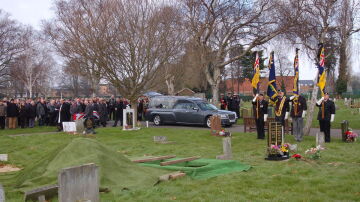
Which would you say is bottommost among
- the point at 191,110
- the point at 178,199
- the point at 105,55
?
the point at 178,199

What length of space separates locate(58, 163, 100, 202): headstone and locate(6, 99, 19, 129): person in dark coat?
64.4ft

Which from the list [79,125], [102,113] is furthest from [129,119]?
[79,125]

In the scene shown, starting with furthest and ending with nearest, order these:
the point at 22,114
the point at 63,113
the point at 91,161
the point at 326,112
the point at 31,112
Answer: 1. the point at 31,112
2. the point at 22,114
3. the point at 63,113
4. the point at 326,112
5. the point at 91,161

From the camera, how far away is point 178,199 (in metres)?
7.18

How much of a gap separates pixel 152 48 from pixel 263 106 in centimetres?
751

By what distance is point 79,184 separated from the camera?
614 cm

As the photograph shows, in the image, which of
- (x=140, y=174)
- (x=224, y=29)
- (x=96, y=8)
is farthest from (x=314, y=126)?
(x=140, y=174)

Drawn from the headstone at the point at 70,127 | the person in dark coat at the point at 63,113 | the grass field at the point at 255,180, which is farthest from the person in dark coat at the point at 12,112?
the grass field at the point at 255,180

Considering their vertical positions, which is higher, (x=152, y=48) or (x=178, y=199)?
(x=152, y=48)

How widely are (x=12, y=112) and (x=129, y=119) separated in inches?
288

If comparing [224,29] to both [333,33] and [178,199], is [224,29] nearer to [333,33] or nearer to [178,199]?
[333,33]

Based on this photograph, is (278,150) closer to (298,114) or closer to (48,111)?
(298,114)

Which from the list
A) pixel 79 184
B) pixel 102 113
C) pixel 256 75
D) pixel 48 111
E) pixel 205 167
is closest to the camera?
pixel 79 184

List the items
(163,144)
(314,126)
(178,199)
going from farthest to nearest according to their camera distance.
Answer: (314,126)
(163,144)
(178,199)
